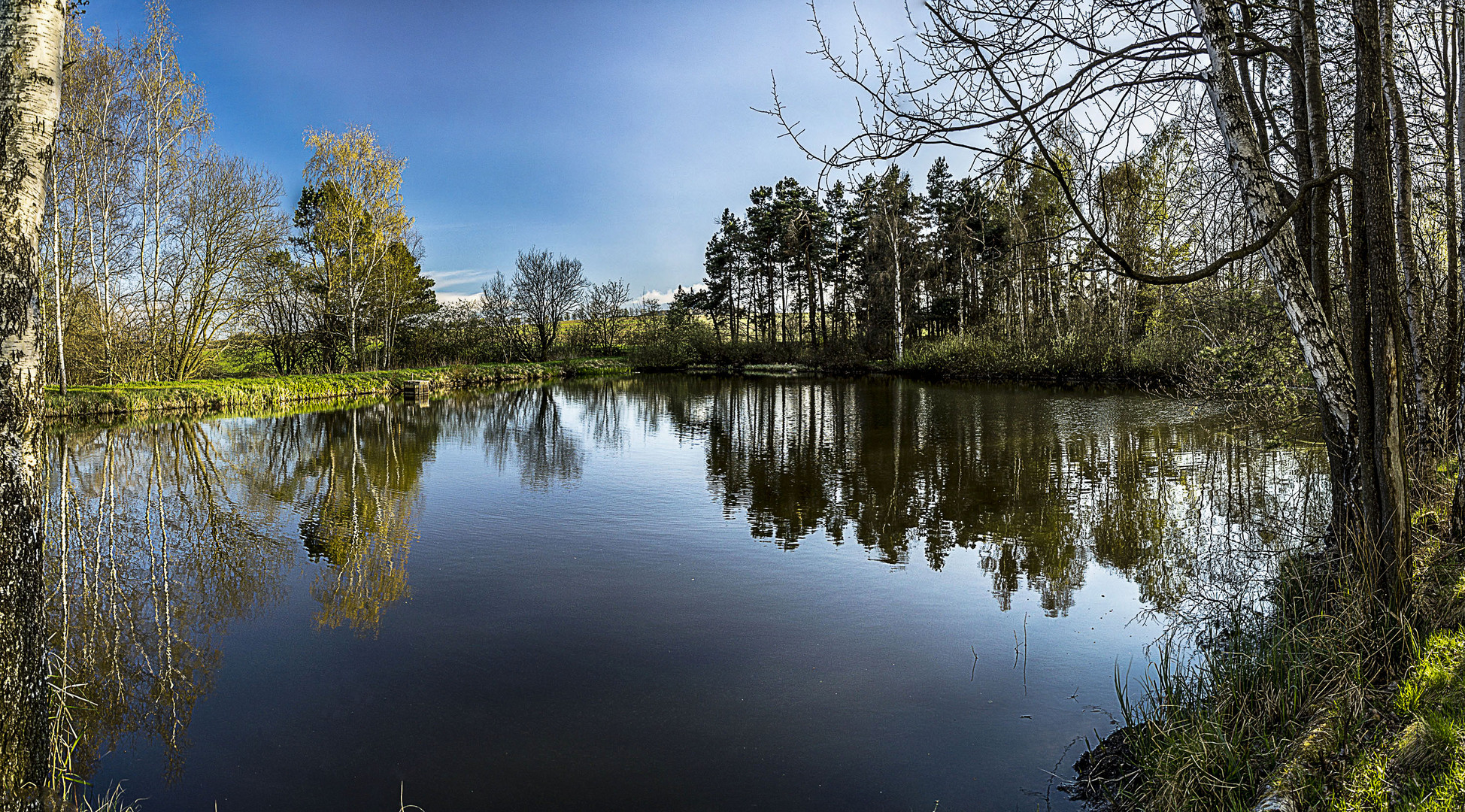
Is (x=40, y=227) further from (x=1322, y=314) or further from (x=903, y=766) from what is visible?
(x=1322, y=314)

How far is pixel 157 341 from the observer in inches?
773

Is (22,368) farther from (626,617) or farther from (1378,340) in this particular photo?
(1378,340)

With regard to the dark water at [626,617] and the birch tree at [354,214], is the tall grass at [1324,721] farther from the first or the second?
the birch tree at [354,214]

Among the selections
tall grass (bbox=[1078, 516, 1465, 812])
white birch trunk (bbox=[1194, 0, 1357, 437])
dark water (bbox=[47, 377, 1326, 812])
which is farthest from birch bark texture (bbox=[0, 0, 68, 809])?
white birch trunk (bbox=[1194, 0, 1357, 437])

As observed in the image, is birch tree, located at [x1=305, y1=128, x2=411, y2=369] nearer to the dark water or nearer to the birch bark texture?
the dark water

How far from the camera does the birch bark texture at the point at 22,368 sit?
7.55 ft

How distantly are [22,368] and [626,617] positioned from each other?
3.51 meters

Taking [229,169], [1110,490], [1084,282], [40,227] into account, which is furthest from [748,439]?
[1084,282]

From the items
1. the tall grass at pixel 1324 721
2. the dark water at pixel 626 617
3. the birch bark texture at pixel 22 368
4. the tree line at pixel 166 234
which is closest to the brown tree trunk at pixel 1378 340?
the tall grass at pixel 1324 721

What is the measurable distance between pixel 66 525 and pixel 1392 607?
9.77 meters

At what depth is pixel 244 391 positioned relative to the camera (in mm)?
20078

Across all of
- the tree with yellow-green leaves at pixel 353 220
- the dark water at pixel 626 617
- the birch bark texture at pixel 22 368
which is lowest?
the dark water at pixel 626 617

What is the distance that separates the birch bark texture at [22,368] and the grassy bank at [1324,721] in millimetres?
3732

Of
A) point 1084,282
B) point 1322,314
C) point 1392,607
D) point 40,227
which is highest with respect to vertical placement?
point 1084,282
